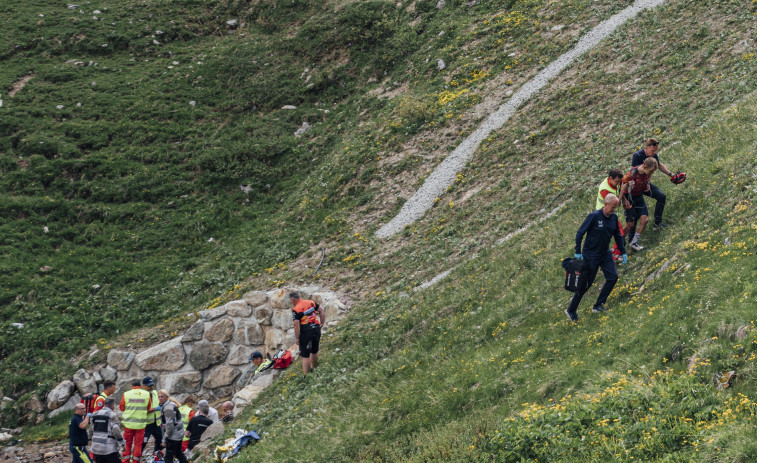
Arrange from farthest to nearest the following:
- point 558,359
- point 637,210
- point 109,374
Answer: point 109,374 → point 637,210 → point 558,359

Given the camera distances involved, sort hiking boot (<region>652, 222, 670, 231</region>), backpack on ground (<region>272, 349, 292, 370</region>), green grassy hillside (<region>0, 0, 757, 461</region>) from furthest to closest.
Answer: backpack on ground (<region>272, 349, 292, 370</region>), hiking boot (<region>652, 222, 670, 231</region>), green grassy hillside (<region>0, 0, 757, 461</region>)

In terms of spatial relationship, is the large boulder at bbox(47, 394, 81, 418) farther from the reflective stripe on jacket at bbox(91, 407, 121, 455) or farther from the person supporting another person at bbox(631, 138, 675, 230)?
the person supporting another person at bbox(631, 138, 675, 230)

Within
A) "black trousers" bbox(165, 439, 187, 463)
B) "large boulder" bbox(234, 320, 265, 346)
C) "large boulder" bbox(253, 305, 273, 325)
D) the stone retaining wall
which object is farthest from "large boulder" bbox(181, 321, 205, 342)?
"black trousers" bbox(165, 439, 187, 463)

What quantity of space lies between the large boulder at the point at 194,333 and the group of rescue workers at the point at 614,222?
49.1ft

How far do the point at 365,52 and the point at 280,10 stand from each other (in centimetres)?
1077

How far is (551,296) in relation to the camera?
14.2 meters

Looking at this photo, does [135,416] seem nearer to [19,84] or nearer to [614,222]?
[614,222]

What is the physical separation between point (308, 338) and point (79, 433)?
6.30 metres

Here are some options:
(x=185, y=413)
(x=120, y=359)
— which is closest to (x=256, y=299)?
(x=120, y=359)

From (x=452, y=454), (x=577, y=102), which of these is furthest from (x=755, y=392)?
(x=577, y=102)

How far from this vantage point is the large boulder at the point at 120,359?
22734 millimetres

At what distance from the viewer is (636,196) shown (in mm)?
13938

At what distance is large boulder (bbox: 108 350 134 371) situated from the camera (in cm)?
2273

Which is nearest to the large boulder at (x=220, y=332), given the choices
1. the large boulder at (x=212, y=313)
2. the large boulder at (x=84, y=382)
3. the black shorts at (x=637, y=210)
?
the large boulder at (x=212, y=313)
